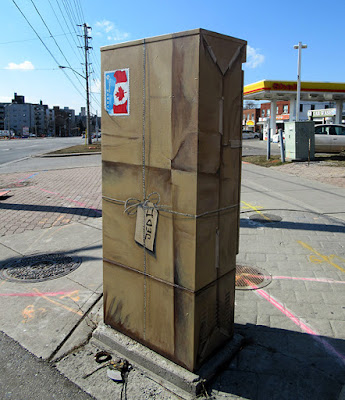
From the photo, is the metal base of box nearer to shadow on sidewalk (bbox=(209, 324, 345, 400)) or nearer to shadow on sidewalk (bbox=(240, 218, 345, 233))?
shadow on sidewalk (bbox=(209, 324, 345, 400))

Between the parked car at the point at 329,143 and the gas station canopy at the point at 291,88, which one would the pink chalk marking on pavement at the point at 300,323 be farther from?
the gas station canopy at the point at 291,88

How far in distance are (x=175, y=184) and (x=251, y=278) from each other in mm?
2402

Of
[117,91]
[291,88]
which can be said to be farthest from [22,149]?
[117,91]

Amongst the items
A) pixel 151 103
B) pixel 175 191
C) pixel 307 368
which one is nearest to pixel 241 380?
pixel 307 368

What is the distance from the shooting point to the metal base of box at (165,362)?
2.42 m

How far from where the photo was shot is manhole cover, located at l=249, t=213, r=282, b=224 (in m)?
7.00

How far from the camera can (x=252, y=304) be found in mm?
3697

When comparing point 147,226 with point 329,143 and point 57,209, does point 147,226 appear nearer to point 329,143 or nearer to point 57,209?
point 57,209

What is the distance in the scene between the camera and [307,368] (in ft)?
8.72

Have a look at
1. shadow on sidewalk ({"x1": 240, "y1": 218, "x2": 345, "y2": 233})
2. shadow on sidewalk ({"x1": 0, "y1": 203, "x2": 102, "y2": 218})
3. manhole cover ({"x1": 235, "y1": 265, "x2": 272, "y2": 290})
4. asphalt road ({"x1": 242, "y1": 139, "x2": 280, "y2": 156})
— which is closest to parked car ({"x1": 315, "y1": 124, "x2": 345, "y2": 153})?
asphalt road ({"x1": 242, "y1": 139, "x2": 280, "y2": 156})

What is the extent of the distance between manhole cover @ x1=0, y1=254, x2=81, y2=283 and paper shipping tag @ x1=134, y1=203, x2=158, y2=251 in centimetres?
222

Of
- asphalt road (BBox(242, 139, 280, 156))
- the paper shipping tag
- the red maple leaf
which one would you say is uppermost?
the red maple leaf

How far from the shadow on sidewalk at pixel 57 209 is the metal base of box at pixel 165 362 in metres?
4.73

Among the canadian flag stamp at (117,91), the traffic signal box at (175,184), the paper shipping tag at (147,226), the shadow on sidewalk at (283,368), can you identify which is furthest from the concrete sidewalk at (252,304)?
the canadian flag stamp at (117,91)
